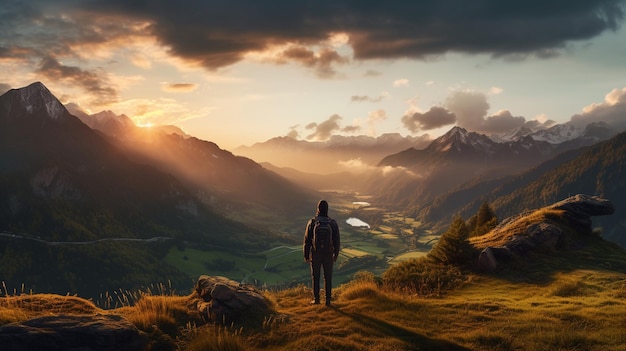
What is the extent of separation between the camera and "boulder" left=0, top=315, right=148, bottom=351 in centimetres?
1031

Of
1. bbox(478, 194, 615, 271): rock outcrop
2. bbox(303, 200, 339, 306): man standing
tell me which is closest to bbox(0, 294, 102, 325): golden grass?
bbox(303, 200, 339, 306): man standing

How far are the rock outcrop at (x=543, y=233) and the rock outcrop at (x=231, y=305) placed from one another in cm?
1455

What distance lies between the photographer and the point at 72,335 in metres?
10.8

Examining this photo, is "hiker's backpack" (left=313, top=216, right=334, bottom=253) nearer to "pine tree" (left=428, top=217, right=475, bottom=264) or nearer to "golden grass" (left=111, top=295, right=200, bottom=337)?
"golden grass" (left=111, top=295, right=200, bottom=337)

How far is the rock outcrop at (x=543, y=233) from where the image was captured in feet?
80.7

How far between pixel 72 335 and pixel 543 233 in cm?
2725

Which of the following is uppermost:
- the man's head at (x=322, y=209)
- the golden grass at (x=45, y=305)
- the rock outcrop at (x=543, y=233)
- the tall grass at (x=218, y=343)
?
the man's head at (x=322, y=209)

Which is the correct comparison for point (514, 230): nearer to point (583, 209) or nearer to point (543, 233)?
point (543, 233)

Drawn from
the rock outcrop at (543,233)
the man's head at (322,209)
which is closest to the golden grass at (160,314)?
the man's head at (322,209)

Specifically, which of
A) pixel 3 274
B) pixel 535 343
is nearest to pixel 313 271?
pixel 535 343

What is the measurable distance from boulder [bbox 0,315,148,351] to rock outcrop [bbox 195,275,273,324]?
303 centimetres

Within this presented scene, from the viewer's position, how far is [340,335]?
13.0 meters

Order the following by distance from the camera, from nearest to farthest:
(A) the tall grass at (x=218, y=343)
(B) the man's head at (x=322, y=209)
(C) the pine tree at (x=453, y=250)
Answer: (A) the tall grass at (x=218, y=343) < (B) the man's head at (x=322, y=209) < (C) the pine tree at (x=453, y=250)

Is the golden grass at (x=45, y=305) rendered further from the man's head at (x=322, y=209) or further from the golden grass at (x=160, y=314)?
the man's head at (x=322, y=209)
